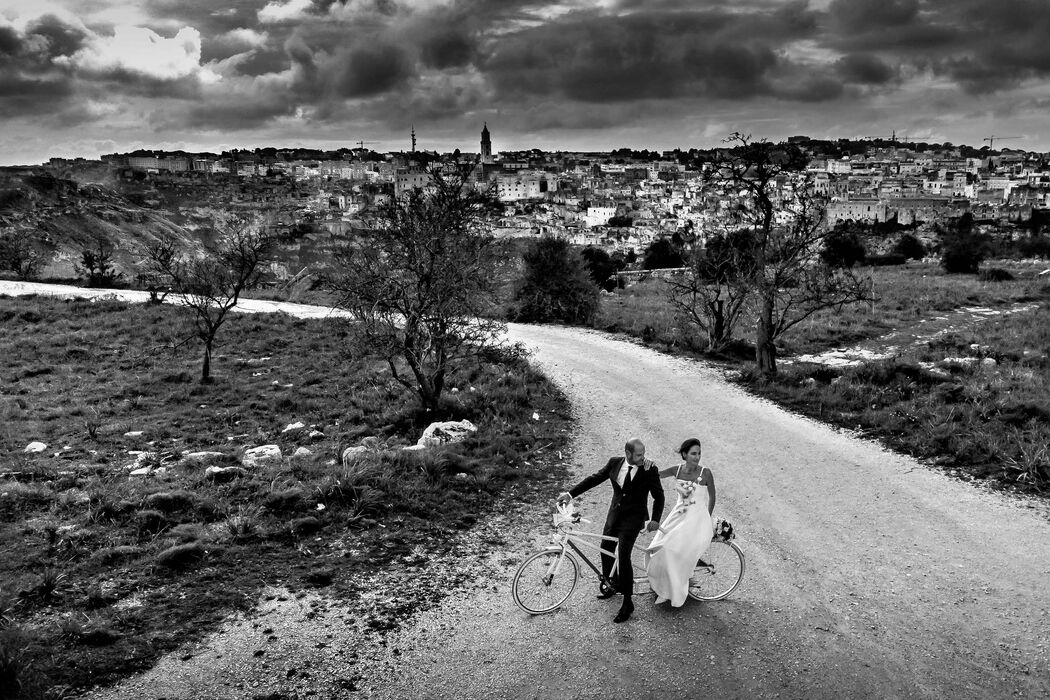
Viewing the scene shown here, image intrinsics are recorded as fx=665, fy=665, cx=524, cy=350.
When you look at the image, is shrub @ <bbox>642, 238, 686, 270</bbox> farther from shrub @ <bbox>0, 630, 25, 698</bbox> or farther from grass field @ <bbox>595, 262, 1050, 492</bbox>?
shrub @ <bbox>0, 630, 25, 698</bbox>

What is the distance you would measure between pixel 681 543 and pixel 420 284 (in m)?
8.90

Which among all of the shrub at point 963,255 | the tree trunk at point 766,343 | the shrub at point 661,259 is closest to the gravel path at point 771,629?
the tree trunk at point 766,343

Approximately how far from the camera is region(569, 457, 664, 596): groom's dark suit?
23.3 feet

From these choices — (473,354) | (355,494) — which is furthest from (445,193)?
(355,494)

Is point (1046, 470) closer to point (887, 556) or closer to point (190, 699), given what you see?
point (887, 556)

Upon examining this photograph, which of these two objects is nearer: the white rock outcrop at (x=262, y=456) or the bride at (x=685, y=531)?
the bride at (x=685, y=531)

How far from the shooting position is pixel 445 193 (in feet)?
52.3

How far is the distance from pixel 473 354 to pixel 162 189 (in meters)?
183

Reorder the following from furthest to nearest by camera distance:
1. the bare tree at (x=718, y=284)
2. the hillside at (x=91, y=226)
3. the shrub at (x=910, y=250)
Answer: the hillside at (x=91, y=226) → the shrub at (x=910, y=250) → the bare tree at (x=718, y=284)

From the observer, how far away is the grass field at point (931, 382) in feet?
38.7

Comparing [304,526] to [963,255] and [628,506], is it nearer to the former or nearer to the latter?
[628,506]

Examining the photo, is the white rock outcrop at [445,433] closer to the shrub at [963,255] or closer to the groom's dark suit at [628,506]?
the groom's dark suit at [628,506]

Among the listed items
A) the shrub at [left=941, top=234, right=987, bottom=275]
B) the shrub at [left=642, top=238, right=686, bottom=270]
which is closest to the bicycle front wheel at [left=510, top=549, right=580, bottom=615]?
the shrub at [left=941, top=234, right=987, bottom=275]

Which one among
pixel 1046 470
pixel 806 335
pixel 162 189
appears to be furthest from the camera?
pixel 162 189
